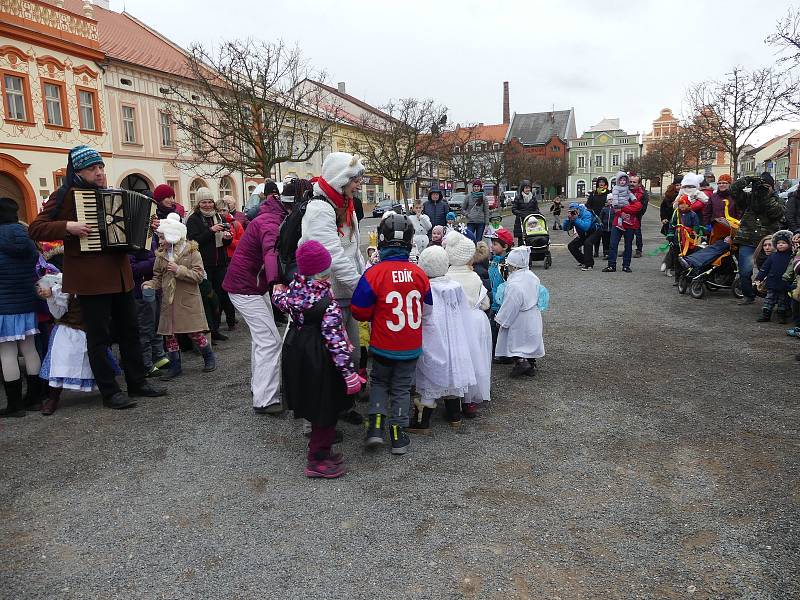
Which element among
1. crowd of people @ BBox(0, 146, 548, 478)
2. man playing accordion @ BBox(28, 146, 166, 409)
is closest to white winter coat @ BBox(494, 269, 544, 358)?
crowd of people @ BBox(0, 146, 548, 478)

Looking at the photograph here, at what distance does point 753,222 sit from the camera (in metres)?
8.87

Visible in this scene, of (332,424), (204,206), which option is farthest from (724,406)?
(204,206)

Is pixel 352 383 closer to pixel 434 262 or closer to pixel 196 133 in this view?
pixel 434 262

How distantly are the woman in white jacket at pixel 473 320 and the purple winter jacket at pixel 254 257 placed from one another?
1.56 m

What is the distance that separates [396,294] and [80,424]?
122 inches

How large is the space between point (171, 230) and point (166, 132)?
2815cm

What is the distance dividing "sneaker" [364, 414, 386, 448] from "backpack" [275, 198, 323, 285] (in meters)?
1.29

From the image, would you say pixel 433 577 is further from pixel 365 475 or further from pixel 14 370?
pixel 14 370

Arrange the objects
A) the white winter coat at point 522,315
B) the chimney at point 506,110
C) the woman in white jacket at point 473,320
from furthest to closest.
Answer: the chimney at point 506,110
the white winter coat at point 522,315
the woman in white jacket at point 473,320

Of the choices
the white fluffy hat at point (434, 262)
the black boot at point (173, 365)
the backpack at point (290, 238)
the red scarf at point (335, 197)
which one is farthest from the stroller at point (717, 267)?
the black boot at point (173, 365)

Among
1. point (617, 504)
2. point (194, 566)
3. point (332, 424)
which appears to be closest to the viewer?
point (194, 566)

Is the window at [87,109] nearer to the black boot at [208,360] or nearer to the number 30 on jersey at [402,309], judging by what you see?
the black boot at [208,360]

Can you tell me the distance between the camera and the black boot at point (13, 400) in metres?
5.29

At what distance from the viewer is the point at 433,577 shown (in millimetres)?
2879
